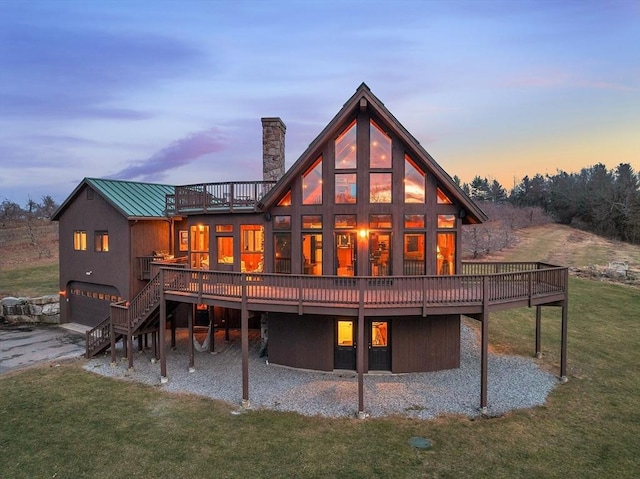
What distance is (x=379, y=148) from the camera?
45.3ft

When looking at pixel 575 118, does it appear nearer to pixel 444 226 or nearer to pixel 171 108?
pixel 444 226

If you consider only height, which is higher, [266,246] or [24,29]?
[24,29]

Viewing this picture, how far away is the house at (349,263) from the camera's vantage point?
38.9 feet

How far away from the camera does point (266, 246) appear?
585 inches

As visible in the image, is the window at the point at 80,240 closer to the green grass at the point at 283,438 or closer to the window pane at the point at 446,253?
the green grass at the point at 283,438

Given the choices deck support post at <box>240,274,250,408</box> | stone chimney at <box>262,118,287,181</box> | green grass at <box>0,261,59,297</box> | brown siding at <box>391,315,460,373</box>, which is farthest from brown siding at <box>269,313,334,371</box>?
green grass at <box>0,261,59,297</box>

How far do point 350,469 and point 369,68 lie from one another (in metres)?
86.6

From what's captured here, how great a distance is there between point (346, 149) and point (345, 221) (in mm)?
2816

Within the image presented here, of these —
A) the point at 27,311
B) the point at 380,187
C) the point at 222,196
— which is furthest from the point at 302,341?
the point at 27,311

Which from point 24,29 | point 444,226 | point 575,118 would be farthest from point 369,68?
point 444,226

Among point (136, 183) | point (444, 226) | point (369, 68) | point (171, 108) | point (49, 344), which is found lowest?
point (49, 344)

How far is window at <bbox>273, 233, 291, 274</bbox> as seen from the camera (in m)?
14.5

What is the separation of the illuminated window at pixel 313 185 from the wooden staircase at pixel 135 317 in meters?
6.78

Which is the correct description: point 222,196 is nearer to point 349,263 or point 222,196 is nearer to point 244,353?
point 349,263
